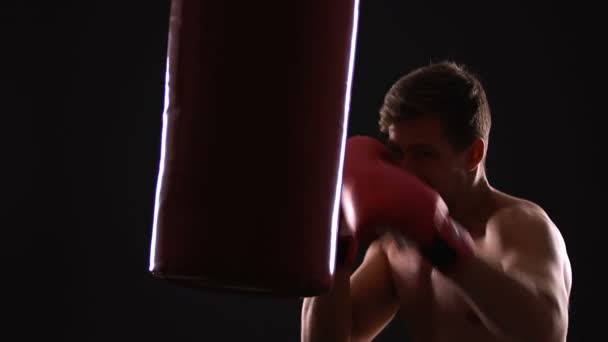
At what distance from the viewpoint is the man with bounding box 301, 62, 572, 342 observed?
1312mm

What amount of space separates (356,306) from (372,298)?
46 millimetres

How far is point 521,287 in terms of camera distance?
1.33 m

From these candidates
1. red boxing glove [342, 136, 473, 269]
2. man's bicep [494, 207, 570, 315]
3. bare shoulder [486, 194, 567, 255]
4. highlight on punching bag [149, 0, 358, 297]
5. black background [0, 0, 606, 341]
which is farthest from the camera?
black background [0, 0, 606, 341]

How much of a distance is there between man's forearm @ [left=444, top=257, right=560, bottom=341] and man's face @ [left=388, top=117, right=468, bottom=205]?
37cm

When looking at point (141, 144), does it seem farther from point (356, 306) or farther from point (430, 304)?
point (430, 304)

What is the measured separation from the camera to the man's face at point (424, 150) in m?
1.64

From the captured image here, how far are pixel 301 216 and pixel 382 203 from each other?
18cm

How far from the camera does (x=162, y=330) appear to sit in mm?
2854

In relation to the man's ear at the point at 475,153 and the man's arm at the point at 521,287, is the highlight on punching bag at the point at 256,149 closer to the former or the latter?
the man's arm at the point at 521,287

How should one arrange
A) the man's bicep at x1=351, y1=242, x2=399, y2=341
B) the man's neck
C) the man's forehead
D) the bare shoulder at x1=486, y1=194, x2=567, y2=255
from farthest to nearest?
the man's bicep at x1=351, y1=242, x2=399, y2=341 → the man's neck → the man's forehead → the bare shoulder at x1=486, y1=194, x2=567, y2=255

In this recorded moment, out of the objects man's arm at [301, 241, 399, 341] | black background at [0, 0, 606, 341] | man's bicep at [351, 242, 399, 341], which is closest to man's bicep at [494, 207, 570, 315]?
man's arm at [301, 241, 399, 341]

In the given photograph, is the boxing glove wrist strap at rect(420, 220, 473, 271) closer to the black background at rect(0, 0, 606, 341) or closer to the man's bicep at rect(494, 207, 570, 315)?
the man's bicep at rect(494, 207, 570, 315)

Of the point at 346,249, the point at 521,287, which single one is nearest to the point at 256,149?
the point at 346,249

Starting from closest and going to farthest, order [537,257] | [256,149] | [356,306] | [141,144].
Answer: [256,149]
[537,257]
[356,306]
[141,144]
